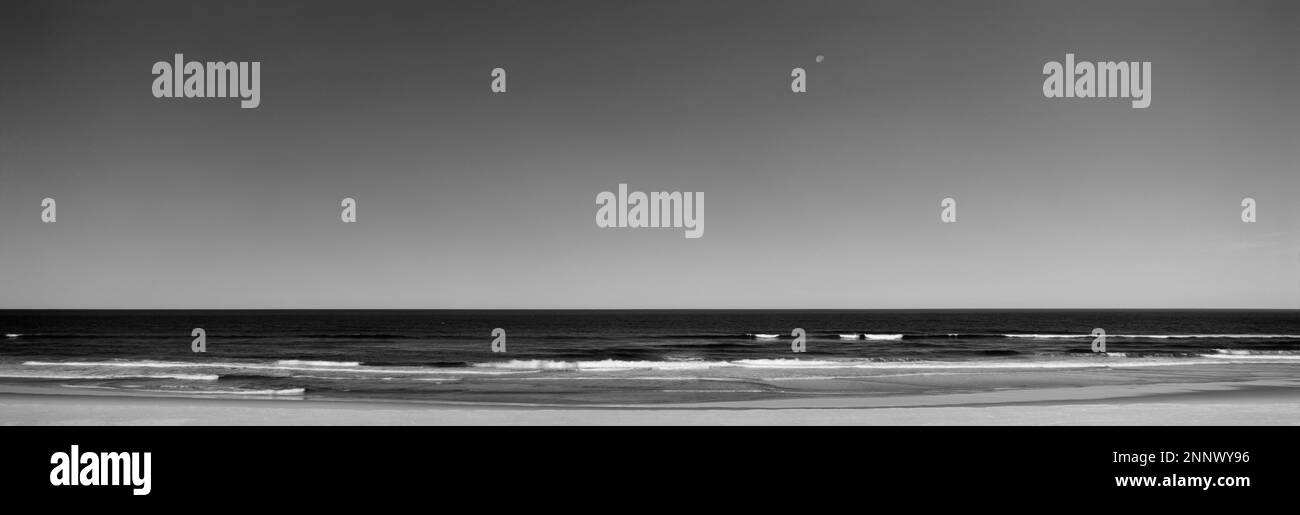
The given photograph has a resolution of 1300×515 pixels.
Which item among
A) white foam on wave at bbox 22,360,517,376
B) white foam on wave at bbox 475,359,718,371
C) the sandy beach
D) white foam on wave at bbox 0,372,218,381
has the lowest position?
white foam on wave at bbox 475,359,718,371

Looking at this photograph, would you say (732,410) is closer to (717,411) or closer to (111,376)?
(717,411)

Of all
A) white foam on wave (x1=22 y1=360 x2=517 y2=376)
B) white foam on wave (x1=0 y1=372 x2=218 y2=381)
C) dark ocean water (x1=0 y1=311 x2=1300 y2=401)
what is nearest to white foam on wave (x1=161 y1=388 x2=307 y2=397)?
dark ocean water (x1=0 y1=311 x2=1300 y2=401)

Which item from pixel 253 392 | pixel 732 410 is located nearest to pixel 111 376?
pixel 253 392

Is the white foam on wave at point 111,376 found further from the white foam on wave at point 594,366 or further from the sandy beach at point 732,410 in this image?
the white foam on wave at point 594,366

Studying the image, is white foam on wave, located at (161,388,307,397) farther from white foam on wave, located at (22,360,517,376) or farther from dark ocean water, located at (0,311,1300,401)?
white foam on wave, located at (22,360,517,376)

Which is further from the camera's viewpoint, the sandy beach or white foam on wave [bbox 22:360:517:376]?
white foam on wave [bbox 22:360:517:376]

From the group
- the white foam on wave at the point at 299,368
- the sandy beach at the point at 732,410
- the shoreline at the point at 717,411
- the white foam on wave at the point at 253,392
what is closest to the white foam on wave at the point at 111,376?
the white foam on wave at the point at 299,368

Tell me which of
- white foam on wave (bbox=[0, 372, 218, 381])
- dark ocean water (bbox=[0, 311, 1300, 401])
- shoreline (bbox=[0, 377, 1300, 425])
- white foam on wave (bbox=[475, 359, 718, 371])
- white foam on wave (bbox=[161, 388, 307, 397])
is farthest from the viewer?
white foam on wave (bbox=[475, 359, 718, 371])
